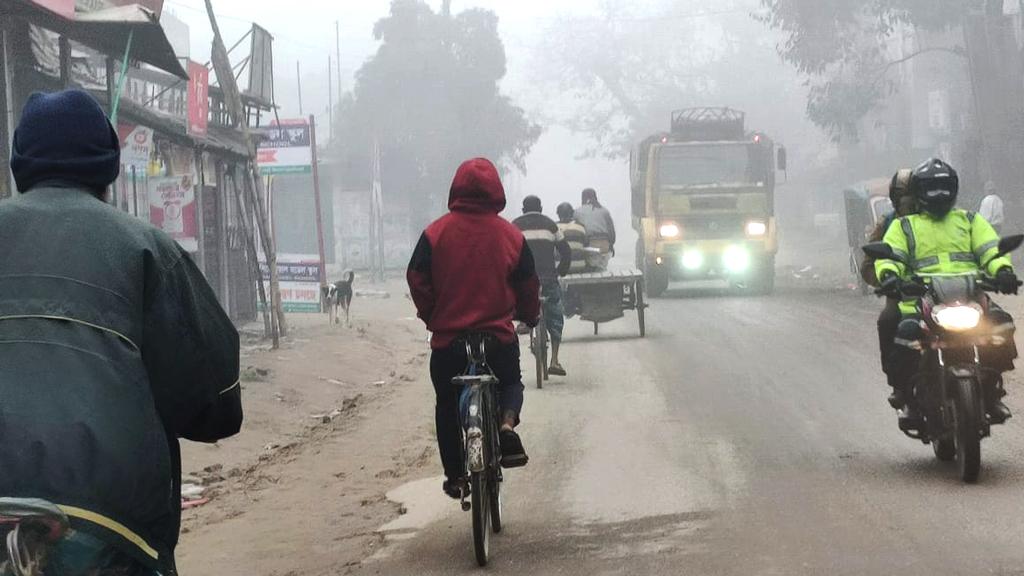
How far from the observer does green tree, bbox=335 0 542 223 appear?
2178 inches

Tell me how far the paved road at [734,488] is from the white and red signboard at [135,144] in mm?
6422

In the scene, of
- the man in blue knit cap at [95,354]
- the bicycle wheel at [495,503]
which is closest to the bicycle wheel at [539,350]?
the bicycle wheel at [495,503]

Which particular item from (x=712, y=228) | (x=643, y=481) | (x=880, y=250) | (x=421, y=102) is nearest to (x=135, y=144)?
(x=643, y=481)

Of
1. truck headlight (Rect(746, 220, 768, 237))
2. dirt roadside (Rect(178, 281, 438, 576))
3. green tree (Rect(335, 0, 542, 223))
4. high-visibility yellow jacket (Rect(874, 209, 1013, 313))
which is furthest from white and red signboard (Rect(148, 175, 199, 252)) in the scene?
green tree (Rect(335, 0, 542, 223))

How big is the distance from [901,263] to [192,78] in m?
13.6

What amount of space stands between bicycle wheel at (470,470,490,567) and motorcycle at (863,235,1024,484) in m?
2.69

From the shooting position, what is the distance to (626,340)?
19.1 metres

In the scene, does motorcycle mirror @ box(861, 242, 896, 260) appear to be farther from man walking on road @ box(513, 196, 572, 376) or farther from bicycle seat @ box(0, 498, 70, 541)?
bicycle seat @ box(0, 498, 70, 541)

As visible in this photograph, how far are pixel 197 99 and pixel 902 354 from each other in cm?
1334

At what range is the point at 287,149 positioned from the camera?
24.9 meters

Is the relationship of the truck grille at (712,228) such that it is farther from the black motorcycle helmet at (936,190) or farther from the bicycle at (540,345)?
the black motorcycle helmet at (936,190)

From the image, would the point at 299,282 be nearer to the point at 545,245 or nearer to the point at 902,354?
the point at 545,245

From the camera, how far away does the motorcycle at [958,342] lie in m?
8.04

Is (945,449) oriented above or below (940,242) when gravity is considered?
below
